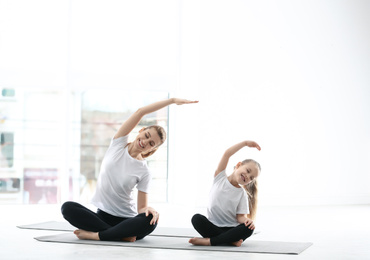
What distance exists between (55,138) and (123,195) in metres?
3.53

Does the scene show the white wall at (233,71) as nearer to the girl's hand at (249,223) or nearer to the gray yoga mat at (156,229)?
the gray yoga mat at (156,229)

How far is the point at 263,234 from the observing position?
4.02m

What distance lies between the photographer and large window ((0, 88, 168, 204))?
6562mm

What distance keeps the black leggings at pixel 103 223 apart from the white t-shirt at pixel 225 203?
346 mm

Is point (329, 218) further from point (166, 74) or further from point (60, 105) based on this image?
point (60, 105)

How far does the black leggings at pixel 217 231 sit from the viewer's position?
3211 mm

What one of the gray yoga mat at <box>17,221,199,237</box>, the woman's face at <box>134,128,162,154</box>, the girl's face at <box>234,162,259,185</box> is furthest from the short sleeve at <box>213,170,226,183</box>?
the gray yoga mat at <box>17,221,199,237</box>

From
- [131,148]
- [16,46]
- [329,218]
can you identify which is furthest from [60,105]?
[131,148]

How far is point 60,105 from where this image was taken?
21.9ft

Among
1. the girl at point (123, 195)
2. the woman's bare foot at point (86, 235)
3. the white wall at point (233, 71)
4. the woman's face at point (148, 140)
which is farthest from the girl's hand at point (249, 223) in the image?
the white wall at point (233, 71)

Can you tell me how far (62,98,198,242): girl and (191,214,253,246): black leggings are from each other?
0.75 feet

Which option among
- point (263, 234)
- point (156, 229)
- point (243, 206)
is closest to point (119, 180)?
point (243, 206)

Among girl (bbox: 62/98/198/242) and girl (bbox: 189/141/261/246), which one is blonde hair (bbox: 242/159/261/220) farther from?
girl (bbox: 62/98/198/242)

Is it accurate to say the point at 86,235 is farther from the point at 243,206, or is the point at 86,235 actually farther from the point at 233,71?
the point at 233,71
